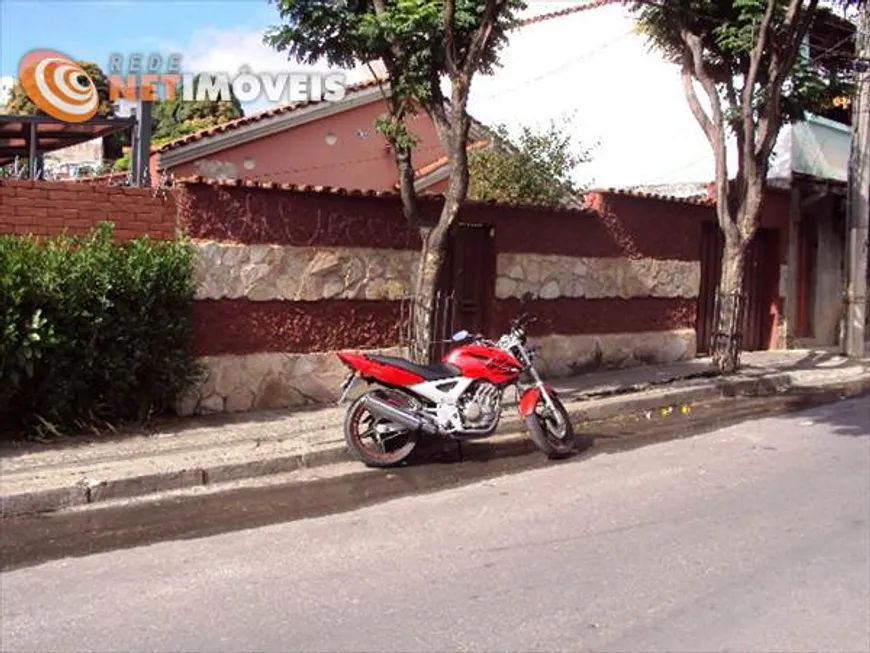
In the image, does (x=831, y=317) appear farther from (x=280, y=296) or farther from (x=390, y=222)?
(x=280, y=296)

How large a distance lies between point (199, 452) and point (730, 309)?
26.2ft

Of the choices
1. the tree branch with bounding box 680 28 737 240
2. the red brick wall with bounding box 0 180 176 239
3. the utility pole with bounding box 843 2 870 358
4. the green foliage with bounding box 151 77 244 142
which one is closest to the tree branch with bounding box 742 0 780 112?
the tree branch with bounding box 680 28 737 240

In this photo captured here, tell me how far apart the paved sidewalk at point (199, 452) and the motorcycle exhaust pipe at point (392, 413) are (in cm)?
61

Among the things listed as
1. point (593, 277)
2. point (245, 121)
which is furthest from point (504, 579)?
point (245, 121)

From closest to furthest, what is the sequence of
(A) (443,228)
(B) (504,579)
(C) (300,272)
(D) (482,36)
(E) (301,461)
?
1. (B) (504,579)
2. (E) (301,461)
3. (D) (482,36)
4. (A) (443,228)
5. (C) (300,272)

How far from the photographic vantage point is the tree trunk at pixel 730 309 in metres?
12.3

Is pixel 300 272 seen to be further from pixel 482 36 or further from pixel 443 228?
pixel 482 36

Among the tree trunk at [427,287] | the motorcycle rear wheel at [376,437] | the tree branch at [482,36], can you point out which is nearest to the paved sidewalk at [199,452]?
the motorcycle rear wheel at [376,437]

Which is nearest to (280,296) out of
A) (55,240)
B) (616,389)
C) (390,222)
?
(390,222)

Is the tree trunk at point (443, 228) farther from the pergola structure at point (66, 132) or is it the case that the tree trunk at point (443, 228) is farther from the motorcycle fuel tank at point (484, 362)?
the pergola structure at point (66, 132)

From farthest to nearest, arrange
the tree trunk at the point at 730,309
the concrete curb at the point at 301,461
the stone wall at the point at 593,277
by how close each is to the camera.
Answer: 1. the tree trunk at the point at 730,309
2. the stone wall at the point at 593,277
3. the concrete curb at the point at 301,461

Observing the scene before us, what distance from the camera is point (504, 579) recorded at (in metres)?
4.81

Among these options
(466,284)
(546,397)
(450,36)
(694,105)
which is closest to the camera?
(546,397)

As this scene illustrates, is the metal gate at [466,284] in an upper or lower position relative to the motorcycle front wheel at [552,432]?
upper
